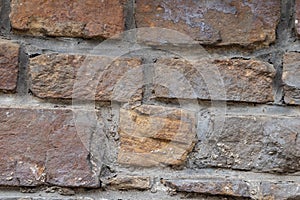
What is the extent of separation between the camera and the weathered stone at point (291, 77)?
836 mm

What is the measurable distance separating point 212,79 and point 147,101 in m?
0.11

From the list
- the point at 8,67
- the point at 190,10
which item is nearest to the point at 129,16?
the point at 190,10

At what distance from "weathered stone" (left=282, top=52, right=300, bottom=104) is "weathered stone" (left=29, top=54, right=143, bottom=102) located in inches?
8.8

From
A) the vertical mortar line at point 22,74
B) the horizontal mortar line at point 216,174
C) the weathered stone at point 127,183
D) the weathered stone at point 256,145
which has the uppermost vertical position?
the vertical mortar line at point 22,74

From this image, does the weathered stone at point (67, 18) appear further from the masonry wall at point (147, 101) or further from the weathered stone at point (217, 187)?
the weathered stone at point (217, 187)

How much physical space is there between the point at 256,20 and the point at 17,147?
42cm

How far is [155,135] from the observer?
32.7 inches

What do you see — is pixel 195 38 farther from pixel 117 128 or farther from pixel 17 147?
pixel 17 147

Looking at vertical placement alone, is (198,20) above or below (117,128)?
above

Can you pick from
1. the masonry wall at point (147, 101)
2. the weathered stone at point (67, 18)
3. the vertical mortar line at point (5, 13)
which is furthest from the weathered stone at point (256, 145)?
the vertical mortar line at point (5, 13)

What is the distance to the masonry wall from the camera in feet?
2.70

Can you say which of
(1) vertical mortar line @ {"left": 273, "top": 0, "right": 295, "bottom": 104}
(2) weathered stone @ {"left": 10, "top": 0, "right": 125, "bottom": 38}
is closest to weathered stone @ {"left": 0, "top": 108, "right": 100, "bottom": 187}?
(2) weathered stone @ {"left": 10, "top": 0, "right": 125, "bottom": 38}

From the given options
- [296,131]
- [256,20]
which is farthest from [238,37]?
[296,131]

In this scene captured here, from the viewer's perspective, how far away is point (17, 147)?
821 mm
